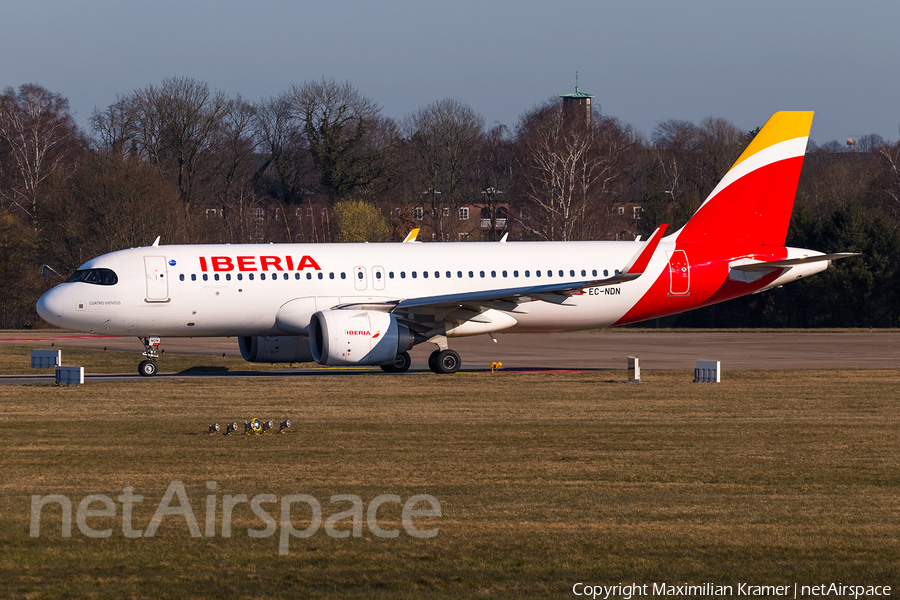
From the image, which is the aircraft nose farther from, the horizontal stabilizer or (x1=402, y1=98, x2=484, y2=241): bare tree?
(x1=402, y1=98, x2=484, y2=241): bare tree

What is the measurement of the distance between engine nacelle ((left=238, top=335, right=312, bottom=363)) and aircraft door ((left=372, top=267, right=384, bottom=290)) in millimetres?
2273

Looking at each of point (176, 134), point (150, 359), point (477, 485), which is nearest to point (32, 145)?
point (176, 134)

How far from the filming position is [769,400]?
2175cm

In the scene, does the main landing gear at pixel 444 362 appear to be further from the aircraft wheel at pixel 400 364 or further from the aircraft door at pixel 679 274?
the aircraft door at pixel 679 274

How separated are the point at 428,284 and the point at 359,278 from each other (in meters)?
1.82

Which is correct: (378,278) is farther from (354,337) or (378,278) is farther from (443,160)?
(443,160)

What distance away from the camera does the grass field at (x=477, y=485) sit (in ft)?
28.1

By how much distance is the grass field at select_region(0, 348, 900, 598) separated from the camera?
8.56 m

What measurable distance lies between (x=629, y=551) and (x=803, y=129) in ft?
80.7

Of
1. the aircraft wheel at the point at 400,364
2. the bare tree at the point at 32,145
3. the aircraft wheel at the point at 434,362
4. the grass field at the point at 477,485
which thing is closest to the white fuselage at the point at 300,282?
the aircraft wheel at the point at 434,362

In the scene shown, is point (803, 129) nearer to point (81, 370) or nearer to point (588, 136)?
point (81, 370)

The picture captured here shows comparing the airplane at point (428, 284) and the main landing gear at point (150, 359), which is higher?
the airplane at point (428, 284)

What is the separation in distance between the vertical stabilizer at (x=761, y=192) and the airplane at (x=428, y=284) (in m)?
0.03
